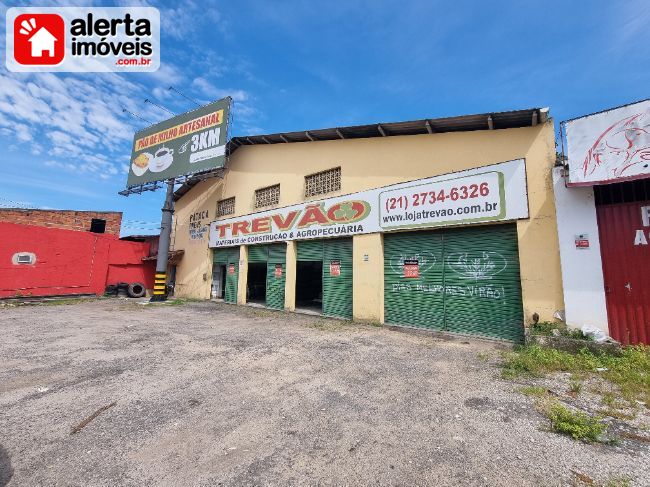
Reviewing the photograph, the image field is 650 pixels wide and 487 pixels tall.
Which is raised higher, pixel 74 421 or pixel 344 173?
pixel 344 173

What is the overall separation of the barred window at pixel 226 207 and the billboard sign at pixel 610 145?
→ 14792 millimetres

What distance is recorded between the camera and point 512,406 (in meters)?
3.87

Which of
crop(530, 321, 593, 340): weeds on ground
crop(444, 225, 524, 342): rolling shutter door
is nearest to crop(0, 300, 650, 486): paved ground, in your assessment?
crop(530, 321, 593, 340): weeds on ground

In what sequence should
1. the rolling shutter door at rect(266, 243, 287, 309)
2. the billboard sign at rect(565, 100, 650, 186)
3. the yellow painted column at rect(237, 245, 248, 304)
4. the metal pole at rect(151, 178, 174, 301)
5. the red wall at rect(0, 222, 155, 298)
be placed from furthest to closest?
the metal pole at rect(151, 178, 174, 301), the yellow painted column at rect(237, 245, 248, 304), the red wall at rect(0, 222, 155, 298), the rolling shutter door at rect(266, 243, 287, 309), the billboard sign at rect(565, 100, 650, 186)

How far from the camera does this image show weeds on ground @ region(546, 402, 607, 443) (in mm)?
3094

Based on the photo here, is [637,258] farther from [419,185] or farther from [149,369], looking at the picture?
[149,369]

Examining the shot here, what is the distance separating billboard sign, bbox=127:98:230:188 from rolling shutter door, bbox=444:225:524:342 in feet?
41.1

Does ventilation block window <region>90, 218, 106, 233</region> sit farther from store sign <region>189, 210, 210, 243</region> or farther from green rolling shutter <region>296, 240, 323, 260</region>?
green rolling shutter <region>296, 240, 323, 260</region>

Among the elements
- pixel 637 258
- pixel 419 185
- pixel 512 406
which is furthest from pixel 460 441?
pixel 419 185

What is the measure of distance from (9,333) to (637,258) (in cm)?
1532

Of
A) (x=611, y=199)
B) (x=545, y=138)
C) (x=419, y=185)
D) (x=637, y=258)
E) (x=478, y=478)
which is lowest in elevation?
(x=478, y=478)

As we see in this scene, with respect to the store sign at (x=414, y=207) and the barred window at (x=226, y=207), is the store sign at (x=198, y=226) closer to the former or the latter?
the barred window at (x=226, y=207)

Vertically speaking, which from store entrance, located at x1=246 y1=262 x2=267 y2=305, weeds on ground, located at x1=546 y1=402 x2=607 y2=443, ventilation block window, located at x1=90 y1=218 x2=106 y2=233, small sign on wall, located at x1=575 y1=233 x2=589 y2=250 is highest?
ventilation block window, located at x1=90 y1=218 x2=106 y2=233

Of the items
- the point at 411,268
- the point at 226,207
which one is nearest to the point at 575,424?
the point at 411,268
